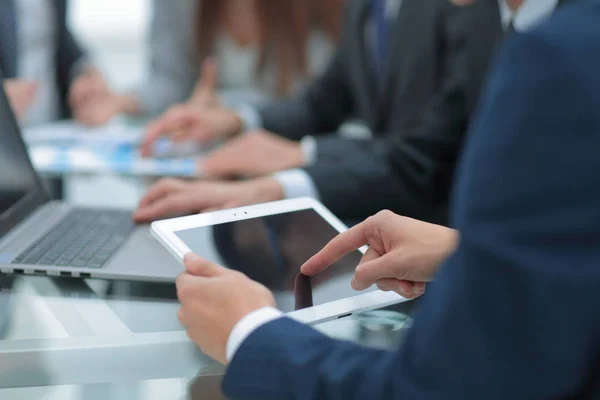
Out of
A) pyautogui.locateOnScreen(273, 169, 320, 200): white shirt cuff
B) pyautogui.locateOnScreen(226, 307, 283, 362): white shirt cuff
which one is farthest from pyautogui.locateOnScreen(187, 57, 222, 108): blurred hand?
pyautogui.locateOnScreen(226, 307, 283, 362): white shirt cuff

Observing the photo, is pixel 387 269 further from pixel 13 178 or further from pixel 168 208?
pixel 13 178

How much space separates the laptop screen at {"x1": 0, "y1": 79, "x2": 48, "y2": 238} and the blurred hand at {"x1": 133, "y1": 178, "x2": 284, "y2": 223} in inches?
5.3

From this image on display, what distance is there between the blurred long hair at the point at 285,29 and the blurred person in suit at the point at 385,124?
40 centimetres

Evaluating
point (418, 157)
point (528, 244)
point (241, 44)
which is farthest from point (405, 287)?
point (241, 44)

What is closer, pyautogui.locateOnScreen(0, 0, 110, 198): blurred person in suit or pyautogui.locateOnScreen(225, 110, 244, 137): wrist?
pyautogui.locateOnScreen(225, 110, 244, 137): wrist

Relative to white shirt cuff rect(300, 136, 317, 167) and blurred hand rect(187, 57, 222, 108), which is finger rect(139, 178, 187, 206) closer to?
white shirt cuff rect(300, 136, 317, 167)

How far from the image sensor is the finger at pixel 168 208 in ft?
2.80

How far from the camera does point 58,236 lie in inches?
30.6

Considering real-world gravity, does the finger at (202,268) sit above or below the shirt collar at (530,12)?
below

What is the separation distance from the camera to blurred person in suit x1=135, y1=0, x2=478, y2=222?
1.08m

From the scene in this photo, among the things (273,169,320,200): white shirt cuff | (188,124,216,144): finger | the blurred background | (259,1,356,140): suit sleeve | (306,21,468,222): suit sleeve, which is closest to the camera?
(273,169,320,200): white shirt cuff

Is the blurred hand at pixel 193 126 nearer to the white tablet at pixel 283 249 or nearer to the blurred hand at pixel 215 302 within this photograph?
the white tablet at pixel 283 249

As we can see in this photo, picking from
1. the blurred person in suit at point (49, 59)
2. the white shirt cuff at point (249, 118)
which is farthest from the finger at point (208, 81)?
the blurred person in suit at point (49, 59)

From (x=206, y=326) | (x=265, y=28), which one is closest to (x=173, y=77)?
(x=265, y=28)
